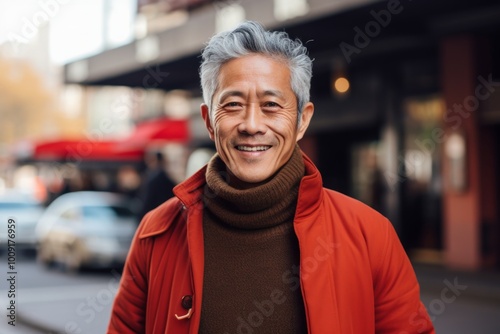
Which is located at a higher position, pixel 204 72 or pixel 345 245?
pixel 204 72

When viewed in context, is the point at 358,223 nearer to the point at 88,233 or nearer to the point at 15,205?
the point at 88,233

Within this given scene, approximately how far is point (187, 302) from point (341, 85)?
1381 centimetres

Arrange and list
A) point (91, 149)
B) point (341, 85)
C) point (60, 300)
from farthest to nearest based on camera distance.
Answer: point (91, 149), point (341, 85), point (60, 300)

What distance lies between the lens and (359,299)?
2.01 meters

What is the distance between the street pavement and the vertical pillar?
533 millimetres

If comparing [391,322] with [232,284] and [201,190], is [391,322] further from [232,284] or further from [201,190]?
[201,190]

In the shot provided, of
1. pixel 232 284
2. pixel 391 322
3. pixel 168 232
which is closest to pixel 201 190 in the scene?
pixel 168 232

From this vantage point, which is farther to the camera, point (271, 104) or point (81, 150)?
point (81, 150)

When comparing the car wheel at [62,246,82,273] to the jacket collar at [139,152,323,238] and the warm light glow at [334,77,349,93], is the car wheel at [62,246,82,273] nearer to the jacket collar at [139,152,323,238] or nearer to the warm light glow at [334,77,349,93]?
the warm light glow at [334,77,349,93]

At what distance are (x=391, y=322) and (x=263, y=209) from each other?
0.49 meters

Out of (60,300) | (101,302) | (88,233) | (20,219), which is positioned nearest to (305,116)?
(101,302)

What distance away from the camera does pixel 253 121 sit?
6.79 ft

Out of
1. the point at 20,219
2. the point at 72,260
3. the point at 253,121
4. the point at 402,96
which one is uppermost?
the point at 402,96

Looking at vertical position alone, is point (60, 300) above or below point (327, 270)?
below
